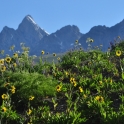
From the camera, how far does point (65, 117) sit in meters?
6.09

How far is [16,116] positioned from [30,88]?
59.9 inches

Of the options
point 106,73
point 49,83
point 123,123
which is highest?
point 106,73

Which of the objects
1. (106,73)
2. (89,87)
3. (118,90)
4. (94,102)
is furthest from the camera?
(106,73)

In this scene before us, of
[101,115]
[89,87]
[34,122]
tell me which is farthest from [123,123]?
[89,87]

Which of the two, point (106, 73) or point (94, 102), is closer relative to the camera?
point (94, 102)

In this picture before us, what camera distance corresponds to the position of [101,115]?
6000 millimetres

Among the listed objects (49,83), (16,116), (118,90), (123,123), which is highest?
(49,83)

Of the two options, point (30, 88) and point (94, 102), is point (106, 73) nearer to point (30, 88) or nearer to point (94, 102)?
point (30, 88)

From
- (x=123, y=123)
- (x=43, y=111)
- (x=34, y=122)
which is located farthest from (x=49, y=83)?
(x=123, y=123)

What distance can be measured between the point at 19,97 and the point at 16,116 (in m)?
1.32

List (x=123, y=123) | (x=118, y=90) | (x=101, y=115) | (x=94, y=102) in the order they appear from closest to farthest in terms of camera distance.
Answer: (x=123, y=123), (x=101, y=115), (x=94, y=102), (x=118, y=90)

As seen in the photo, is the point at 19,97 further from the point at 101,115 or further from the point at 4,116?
the point at 101,115

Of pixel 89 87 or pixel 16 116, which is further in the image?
pixel 89 87

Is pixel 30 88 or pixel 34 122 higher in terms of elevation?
pixel 30 88
